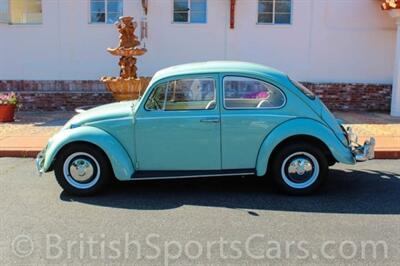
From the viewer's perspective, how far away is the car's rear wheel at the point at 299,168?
5797mm

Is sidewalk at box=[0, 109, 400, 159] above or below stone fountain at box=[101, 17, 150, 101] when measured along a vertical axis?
below

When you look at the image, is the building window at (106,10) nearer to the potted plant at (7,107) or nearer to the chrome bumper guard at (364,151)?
the potted plant at (7,107)

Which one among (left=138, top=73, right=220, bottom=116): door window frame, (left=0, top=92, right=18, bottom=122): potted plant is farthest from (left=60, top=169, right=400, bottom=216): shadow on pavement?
(left=0, top=92, right=18, bottom=122): potted plant

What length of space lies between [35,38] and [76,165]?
892 cm

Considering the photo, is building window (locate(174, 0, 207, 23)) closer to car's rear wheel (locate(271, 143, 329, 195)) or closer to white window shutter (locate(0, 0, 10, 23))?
white window shutter (locate(0, 0, 10, 23))

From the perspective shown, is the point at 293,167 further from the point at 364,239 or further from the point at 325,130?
the point at 364,239

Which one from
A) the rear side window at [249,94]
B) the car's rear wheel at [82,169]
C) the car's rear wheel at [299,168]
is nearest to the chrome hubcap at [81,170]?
the car's rear wheel at [82,169]

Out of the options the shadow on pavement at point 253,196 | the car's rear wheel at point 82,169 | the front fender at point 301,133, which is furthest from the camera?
the car's rear wheel at point 82,169

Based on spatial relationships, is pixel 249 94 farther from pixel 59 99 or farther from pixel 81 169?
pixel 59 99

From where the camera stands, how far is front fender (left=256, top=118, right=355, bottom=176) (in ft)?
18.7

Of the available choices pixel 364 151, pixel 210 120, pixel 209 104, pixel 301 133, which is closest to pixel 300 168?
pixel 301 133

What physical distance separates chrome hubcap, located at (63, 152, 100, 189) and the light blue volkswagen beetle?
Result: 0.5 inches

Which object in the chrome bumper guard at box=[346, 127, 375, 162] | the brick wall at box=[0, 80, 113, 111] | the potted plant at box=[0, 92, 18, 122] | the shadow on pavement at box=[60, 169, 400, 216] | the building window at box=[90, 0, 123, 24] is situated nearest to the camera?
the shadow on pavement at box=[60, 169, 400, 216]

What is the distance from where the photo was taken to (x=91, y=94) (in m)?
13.3
